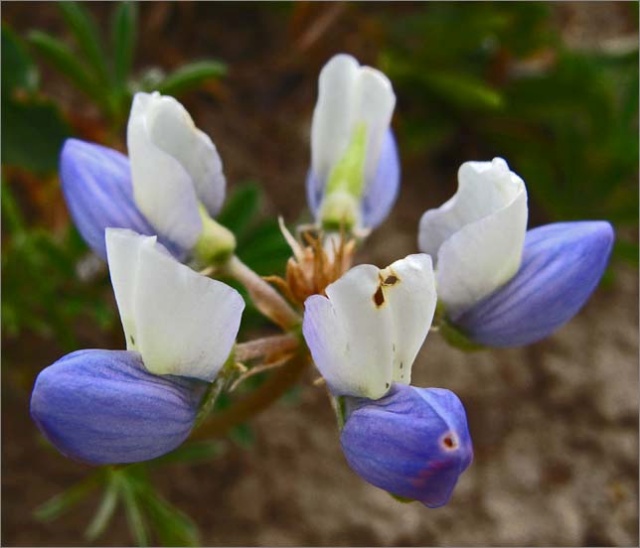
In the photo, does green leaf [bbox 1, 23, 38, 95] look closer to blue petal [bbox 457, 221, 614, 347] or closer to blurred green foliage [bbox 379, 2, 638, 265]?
blurred green foliage [bbox 379, 2, 638, 265]

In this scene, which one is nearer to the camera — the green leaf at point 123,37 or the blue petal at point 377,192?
the blue petal at point 377,192

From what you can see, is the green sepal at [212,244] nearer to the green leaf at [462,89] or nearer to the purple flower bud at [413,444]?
the purple flower bud at [413,444]

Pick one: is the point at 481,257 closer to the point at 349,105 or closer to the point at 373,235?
the point at 349,105

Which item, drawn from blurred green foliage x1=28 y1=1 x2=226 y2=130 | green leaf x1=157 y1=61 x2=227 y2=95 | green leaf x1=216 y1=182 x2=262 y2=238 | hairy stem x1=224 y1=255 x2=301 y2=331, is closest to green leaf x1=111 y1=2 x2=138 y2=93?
blurred green foliage x1=28 y1=1 x2=226 y2=130

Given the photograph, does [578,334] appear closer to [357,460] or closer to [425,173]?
[425,173]

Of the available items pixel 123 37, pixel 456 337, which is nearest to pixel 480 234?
pixel 456 337

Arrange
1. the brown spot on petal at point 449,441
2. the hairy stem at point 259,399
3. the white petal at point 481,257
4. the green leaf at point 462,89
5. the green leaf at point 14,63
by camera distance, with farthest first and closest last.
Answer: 1. the green leaf at point 462,89
2. the green leaf at point 14,63
3. the hairy stem at point 259,399
4. the white petal at point 481,257
5. the brown spot on petal at point 449,441

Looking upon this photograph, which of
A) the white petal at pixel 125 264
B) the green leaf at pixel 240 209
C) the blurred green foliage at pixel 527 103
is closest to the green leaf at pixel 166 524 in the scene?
the green leaf at pixel 240 209
